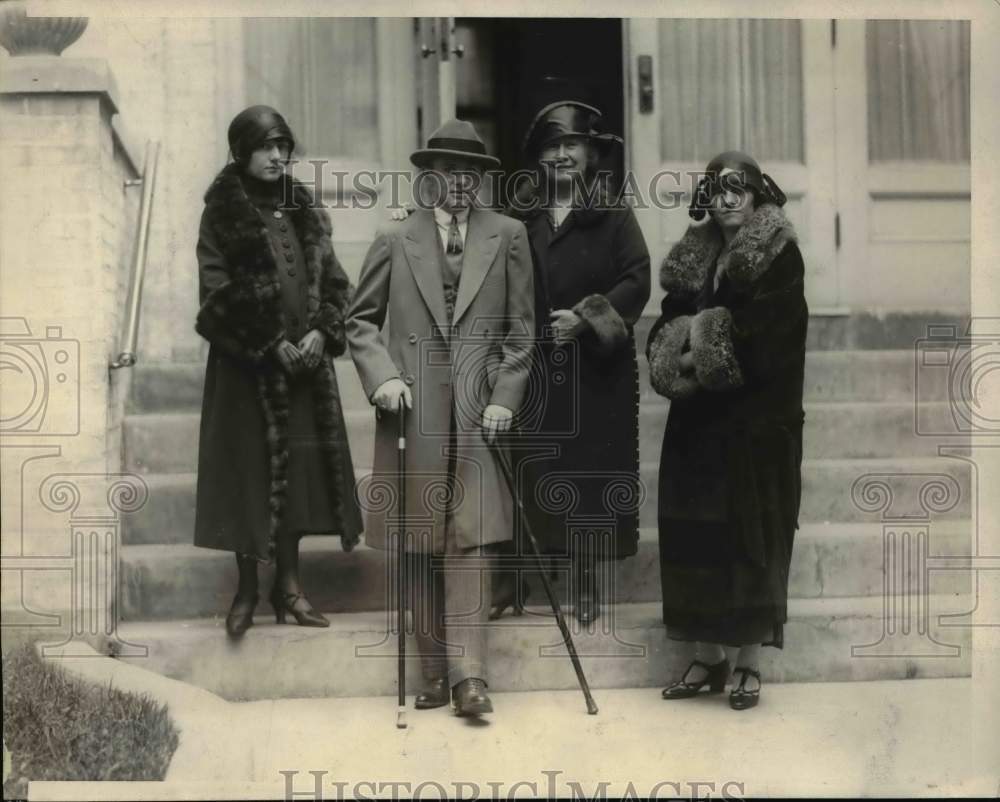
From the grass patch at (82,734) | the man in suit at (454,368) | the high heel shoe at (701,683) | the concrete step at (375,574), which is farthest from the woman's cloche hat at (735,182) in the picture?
the grass patch at (82,734)

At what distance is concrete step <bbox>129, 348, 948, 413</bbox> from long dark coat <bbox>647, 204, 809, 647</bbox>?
546 millimetres

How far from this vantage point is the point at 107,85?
454cm

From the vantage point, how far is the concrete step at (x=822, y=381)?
15.4ft

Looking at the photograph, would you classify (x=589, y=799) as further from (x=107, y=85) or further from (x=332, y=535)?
(x=107, y=85)

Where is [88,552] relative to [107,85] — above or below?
below

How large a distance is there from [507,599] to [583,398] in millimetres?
779

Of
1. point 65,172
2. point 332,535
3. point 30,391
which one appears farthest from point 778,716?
point 65,172

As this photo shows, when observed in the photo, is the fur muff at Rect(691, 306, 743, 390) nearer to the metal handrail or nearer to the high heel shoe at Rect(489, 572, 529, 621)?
the high heel shoe at Rect(489, 572, 529, 621)

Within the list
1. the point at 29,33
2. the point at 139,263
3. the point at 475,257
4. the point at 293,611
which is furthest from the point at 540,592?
the point at 29,33

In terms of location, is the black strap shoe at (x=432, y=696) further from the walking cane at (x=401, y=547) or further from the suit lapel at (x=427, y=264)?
the suit lapel at (x=427, y=264)

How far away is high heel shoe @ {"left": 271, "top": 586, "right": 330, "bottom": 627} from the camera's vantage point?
449cm

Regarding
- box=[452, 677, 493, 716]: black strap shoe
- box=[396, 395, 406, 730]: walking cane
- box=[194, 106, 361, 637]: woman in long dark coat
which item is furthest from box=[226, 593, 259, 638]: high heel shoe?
box=[452, 677, 493, 716]: black strap shoe

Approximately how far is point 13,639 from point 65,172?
1.70m

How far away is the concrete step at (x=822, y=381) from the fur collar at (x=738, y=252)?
65 centimetres
